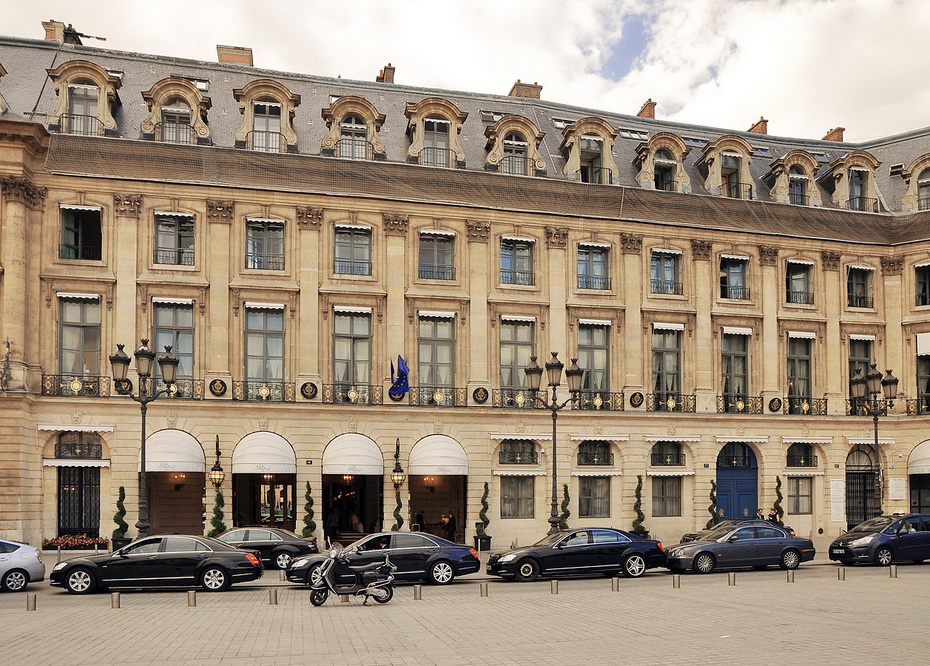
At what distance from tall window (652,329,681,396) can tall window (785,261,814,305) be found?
6203 millimetres

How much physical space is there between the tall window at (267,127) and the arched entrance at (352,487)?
12.2 metres

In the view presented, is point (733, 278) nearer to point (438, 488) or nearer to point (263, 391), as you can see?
point (438, 488)

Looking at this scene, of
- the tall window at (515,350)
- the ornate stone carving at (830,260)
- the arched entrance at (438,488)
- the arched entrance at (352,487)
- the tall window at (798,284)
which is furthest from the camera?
the ornate stone carving at (830,260)

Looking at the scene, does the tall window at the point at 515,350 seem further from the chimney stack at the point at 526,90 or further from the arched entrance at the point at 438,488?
the chimney stack at the point at 526,90

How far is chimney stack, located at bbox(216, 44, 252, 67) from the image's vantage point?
48688mm

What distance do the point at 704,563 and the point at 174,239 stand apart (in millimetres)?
23612

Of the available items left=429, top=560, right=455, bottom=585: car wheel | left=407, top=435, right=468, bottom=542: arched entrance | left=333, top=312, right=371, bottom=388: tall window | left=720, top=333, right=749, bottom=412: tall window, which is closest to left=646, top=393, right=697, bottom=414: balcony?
left=720, top=333, right=749, bottom=412: tall window

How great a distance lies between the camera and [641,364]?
44.9 m

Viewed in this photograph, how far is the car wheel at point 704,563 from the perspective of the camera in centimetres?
3085

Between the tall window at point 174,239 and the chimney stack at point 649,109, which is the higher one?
the chimney stack at point 649,109

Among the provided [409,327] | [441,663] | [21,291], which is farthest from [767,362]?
[441,663]

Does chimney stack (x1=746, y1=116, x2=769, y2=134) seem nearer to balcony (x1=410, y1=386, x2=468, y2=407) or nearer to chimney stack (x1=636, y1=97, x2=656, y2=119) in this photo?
chimney stack (x1=636, y1=97, x2=656, y2=119)

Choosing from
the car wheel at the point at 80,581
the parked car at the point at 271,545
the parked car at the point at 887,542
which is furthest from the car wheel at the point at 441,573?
the parked car at the point at 887,542

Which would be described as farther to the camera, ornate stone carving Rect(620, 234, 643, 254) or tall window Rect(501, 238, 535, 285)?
ornate stone carving Rect(620, 234, 643, 254)
